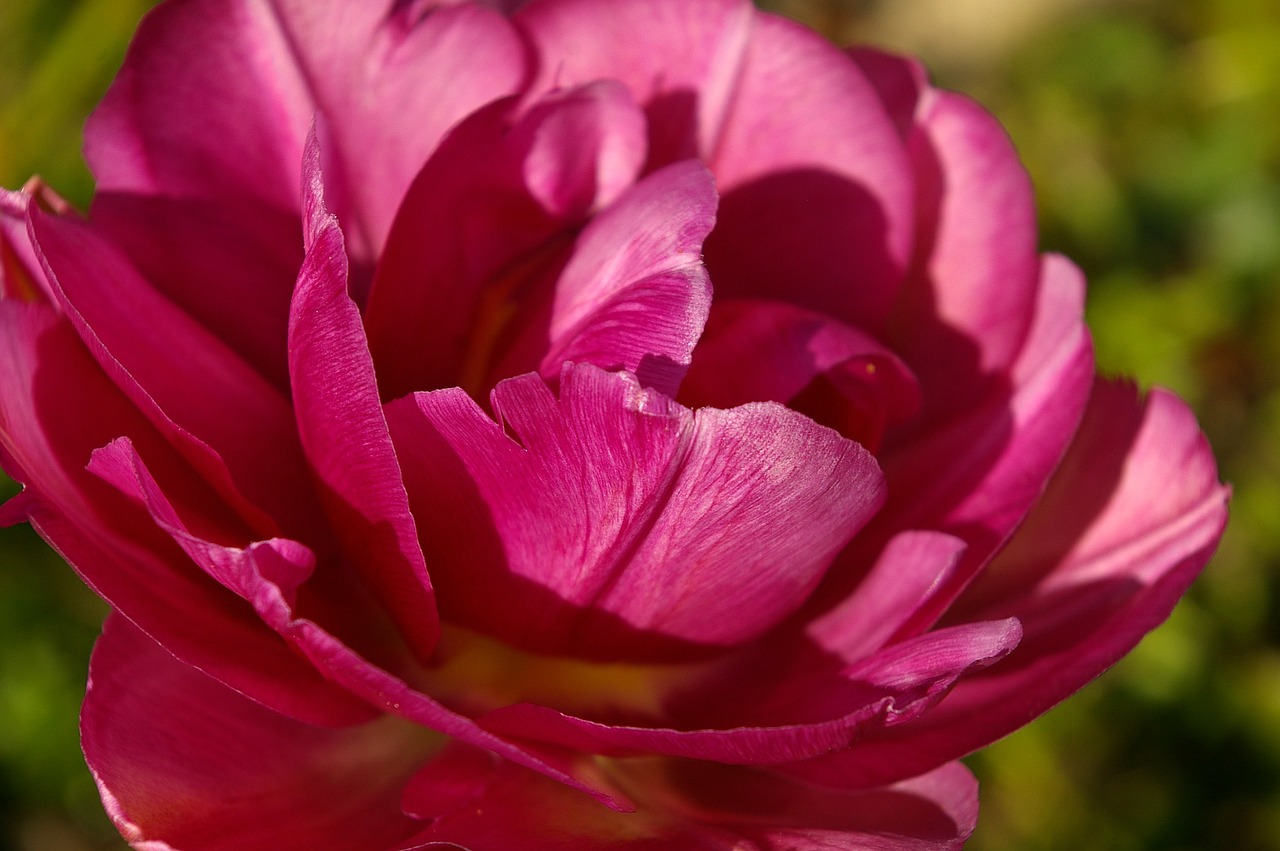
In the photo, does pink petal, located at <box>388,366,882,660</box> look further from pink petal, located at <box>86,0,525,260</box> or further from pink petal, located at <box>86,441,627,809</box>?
pink petal, located at <box>86,0,525,260</box>

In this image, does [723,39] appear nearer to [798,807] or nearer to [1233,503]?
[798,807]

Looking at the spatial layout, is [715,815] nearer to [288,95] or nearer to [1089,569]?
[1089,569]

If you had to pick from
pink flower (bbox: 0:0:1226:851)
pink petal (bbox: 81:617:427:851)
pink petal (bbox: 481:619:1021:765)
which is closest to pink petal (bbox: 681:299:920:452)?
pink flower (bbox: 0:0:1226:851)

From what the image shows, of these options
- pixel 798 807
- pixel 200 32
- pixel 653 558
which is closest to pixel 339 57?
pixel 200 32

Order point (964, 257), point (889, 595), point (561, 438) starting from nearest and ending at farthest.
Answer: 1. point (561, 438)
2. point (889, 595)
3. point (964, 257)

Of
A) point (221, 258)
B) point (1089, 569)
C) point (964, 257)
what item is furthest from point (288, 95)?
point (1089, 569)

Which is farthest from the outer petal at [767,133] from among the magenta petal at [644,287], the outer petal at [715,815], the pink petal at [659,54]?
the outer petal at [715,815]
